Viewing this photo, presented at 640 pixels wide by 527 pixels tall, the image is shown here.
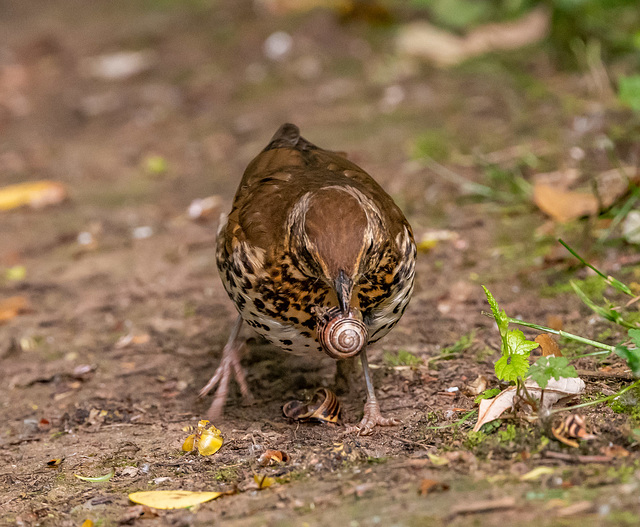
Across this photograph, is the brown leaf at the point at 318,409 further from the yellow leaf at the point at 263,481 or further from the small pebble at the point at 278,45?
the small pebble at the point at 278,45

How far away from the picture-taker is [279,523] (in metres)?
2.58

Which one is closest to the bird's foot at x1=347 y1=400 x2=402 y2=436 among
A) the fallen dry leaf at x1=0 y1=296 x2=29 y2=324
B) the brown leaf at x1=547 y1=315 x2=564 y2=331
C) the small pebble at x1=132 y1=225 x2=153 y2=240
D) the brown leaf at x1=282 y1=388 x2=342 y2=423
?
the brown leaf at x1=282 y1=388 x2=342 y2=423

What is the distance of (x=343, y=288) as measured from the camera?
2863mm

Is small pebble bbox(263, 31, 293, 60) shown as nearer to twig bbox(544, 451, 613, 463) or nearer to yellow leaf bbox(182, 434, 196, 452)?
yellow leaf bbox(182, 434, 196, 452)

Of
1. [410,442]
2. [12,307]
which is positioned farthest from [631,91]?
[12,307]

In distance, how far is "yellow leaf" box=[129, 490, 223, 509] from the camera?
287 centimetres

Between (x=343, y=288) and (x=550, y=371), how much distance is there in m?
0.79

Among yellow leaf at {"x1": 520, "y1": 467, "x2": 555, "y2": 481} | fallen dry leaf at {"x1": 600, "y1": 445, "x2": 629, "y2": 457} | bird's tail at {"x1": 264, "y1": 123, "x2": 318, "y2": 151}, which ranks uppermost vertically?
bird's tail at {"x1": 264, "y1": 123, "x2": 318, "y2": 151}

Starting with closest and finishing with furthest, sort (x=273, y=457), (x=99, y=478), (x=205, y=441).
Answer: (x=273, y=457)
(x=99, y=478)
(x=205, y=441)

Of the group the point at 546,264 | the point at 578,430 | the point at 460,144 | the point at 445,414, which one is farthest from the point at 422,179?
the point at 578,430

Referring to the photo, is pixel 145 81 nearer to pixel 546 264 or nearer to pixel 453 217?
pixel 453 217

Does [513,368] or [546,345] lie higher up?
[513,368]

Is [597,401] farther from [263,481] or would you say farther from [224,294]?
[224,294]

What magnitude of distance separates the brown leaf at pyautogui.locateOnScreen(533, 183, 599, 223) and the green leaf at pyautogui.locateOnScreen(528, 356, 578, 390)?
101 inches
